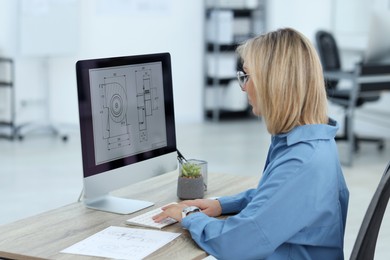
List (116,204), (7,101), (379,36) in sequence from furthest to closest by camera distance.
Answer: (7,101)
(379,36)
(116,204)

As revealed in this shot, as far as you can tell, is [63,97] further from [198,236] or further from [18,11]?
[198,236]

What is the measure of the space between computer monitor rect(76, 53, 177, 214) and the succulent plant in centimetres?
8

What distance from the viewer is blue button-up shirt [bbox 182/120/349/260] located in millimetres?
1796

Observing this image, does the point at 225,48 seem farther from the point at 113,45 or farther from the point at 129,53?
the point at 113,45

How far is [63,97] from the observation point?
24.7 feet

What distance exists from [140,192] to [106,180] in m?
0.27

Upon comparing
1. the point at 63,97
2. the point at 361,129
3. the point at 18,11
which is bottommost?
the point at 361,129

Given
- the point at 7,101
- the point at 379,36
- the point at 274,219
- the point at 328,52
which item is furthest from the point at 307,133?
the point at 7,101

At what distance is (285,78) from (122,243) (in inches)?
23.6

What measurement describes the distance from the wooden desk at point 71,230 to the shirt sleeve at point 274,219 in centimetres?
6

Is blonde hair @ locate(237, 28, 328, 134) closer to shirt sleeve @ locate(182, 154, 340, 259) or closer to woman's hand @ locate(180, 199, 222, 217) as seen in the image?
shirt sleeve @ locate(182, 154, 340, 259)

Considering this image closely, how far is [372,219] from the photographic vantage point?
162 centimetres

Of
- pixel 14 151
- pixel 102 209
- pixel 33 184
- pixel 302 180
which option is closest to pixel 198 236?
pixel 302 180

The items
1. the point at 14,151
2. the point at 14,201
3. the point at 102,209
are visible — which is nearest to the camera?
the point at 102,209
